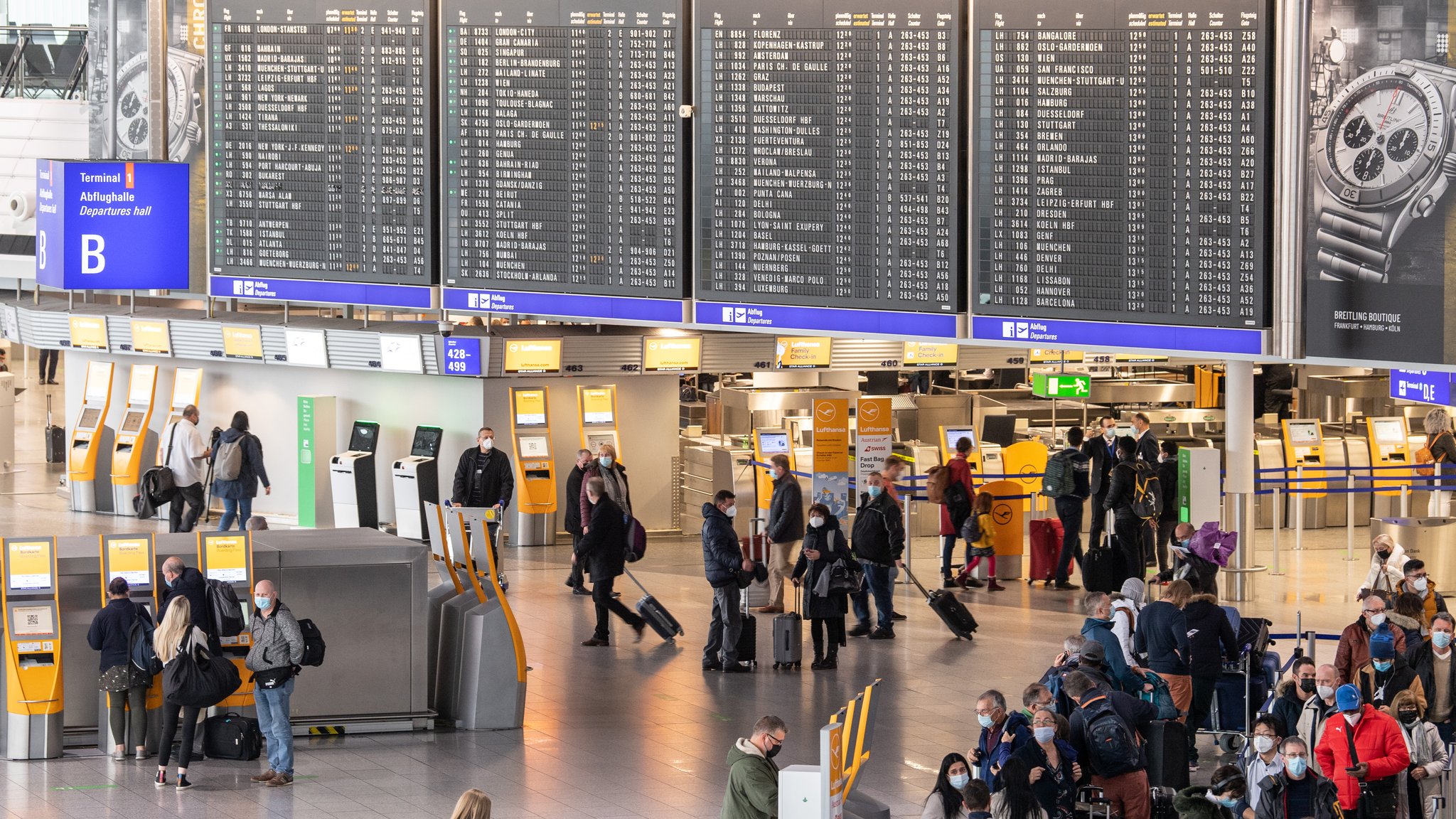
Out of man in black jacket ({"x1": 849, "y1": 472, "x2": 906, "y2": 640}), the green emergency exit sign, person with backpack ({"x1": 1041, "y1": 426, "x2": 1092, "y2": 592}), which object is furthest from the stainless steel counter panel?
the green emergency exit sign

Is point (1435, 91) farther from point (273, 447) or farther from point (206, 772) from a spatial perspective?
point (273, 447)

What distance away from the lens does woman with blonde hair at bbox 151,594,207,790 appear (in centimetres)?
1123

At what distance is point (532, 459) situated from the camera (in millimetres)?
19922

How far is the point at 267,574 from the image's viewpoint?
12188mm

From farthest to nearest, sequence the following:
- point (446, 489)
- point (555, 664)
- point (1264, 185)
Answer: point (446, 489), point (555, 664), point (1264, 185)

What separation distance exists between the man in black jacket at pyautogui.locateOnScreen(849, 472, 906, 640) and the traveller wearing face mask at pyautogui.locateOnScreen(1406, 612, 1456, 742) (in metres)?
5.08

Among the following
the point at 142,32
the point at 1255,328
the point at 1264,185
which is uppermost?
the point at 142,32

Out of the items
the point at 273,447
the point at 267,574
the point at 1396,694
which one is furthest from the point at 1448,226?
the point at 273,447

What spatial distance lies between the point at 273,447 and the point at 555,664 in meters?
7.99

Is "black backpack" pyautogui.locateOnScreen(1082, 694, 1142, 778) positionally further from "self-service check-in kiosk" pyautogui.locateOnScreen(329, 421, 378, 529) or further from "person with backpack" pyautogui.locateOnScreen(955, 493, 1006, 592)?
"self-service check-in kiosk" pyautogui.locateOnScreen(329, 421, 378, 529)

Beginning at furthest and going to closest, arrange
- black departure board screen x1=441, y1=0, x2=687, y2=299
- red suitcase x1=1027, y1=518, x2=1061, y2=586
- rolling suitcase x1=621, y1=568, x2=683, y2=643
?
red suitcase x1=1027, y1=518, x2=1061, y2=586, rolling suitcase x1=621, y1=568, x2=683, y2=643, black departure board screen x1=441, y1=0, x2=687, y2=299

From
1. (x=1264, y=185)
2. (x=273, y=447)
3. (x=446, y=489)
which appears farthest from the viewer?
(x=273, y=447)

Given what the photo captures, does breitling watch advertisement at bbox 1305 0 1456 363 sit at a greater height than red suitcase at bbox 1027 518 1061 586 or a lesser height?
greater

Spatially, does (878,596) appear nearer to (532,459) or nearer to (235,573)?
(532,459)
